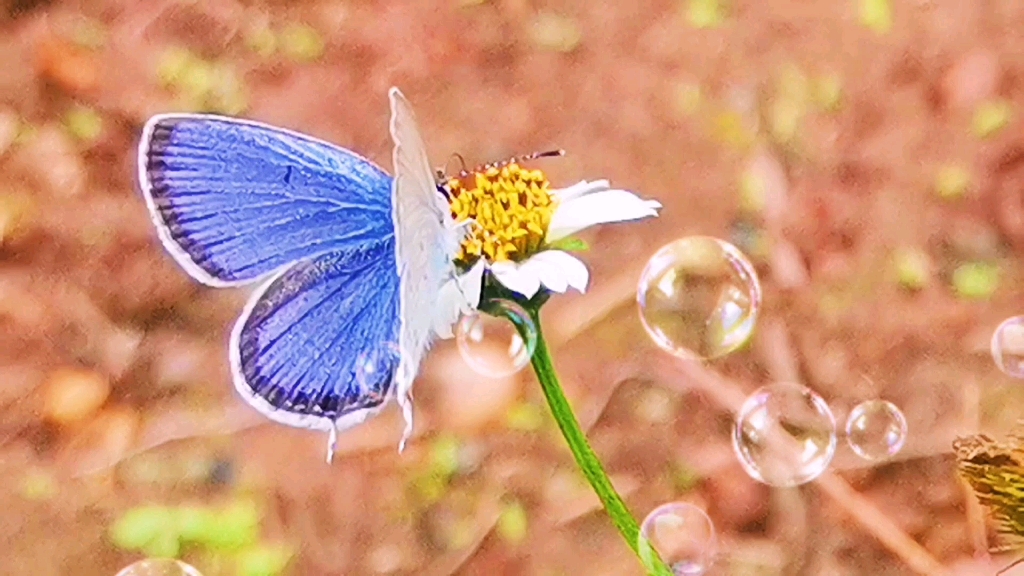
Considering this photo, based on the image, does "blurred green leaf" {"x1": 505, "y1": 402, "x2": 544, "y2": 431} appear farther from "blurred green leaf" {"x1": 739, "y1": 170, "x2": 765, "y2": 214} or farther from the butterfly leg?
"blurred green leaf" {"x1": 739, "y1": 170, "x2": 765, "y2": 214}

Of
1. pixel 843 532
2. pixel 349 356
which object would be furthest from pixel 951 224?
pixel 349 356

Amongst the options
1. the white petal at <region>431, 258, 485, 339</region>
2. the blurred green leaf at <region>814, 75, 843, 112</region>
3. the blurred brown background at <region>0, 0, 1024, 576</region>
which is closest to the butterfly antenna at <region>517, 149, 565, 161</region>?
the blurred brown background at <region>0, 0, 1024, 576</region>

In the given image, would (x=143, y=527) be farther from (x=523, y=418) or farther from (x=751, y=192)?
(x=751, y=192)

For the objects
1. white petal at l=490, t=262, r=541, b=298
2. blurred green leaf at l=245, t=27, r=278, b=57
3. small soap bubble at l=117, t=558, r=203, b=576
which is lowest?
small soap bubble at l=117, t=558, r=203, b=576

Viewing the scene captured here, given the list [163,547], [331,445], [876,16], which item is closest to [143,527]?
[163,547]

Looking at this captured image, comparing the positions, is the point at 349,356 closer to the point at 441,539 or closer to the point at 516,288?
the point at 516,288

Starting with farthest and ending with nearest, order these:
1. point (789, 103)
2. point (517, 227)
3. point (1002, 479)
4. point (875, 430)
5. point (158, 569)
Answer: point (789, 103) → point (875, 430) → point (158, 569) → point (517, 227) → point (1002, 479)

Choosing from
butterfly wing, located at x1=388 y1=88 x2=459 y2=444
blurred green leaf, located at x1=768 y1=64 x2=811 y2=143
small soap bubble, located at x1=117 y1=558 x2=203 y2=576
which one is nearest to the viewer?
butterfly wing, located at x1=388 y1=88 x2=459 y2=444
